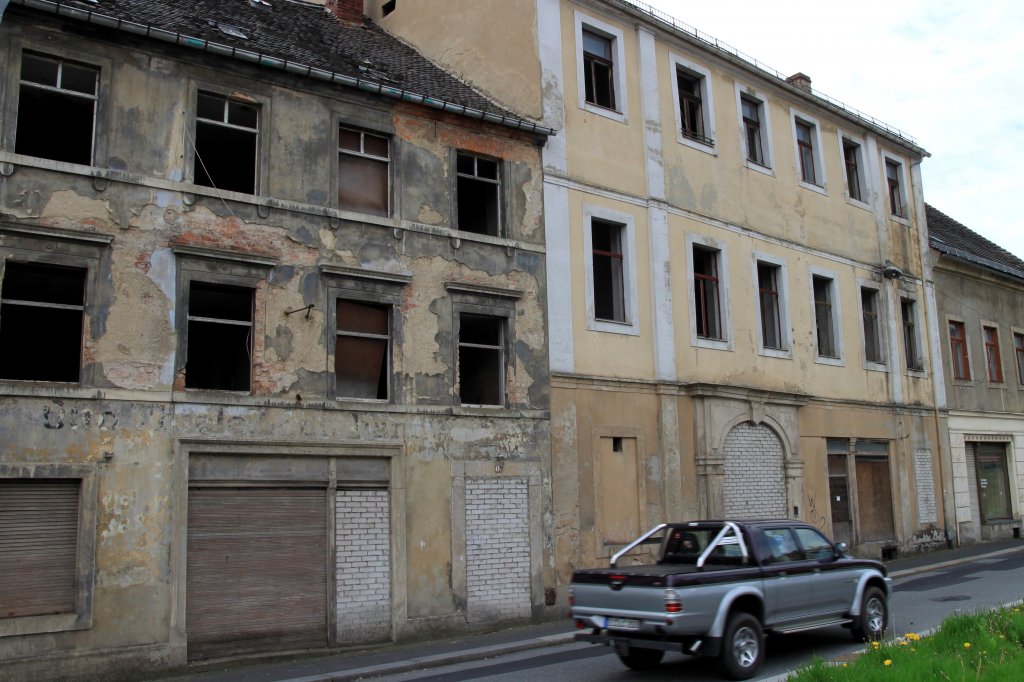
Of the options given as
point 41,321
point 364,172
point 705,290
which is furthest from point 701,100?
point 41,321

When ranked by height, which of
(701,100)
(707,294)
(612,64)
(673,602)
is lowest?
(673,602)

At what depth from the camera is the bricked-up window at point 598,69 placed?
20.0 m

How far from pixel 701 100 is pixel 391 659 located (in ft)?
48.1

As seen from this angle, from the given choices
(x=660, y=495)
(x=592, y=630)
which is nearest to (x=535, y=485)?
(x=660, y=495)

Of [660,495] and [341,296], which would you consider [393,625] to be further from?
[660,495]

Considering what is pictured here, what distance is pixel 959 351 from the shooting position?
28953 millimetres

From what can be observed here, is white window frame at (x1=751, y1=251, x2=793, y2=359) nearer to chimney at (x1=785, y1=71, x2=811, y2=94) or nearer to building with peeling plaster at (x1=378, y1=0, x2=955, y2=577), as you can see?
building with peeling plaster at (x1=378, y1=0, x2=955, y2=577)

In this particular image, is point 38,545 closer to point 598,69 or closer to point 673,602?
A: point 673,602

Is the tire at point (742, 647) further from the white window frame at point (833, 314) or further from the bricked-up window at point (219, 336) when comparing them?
the white window frame at point (833, 314)

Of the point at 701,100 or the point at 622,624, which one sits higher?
the point at 701,100

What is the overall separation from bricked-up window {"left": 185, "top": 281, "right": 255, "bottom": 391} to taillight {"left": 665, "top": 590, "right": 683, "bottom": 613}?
7.42m

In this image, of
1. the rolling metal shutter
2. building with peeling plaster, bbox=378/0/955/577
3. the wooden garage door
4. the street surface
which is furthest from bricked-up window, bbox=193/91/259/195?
the street surface

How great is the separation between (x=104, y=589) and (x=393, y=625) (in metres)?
4.43

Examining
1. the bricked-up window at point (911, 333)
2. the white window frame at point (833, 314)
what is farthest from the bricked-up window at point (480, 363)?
the bricked-up window at point (911, 333)
